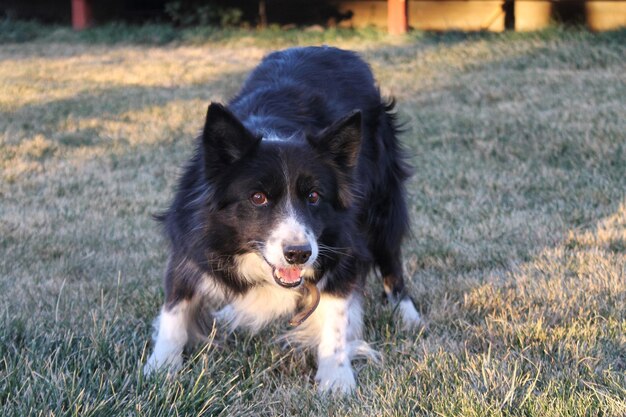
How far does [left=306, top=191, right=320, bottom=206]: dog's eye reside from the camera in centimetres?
323

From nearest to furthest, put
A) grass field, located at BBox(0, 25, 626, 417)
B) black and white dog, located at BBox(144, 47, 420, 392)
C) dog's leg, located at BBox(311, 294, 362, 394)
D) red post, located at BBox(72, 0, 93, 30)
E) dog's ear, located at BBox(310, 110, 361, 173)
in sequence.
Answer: grass field, located at BBox(0, 25, 626, 417)
black and white dog, located at BBox(144, 47, 420, 392)
dog's ear, located at BBox(310, 110, 361, 173)
dog's leg, located at BBox(311, 294, 362, 394)
red post, located at BBox(72, 0, 93, 30)

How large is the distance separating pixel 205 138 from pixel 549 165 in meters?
5.01

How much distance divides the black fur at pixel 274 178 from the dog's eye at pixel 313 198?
26 mm

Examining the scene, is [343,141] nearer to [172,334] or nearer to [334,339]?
[334,339]

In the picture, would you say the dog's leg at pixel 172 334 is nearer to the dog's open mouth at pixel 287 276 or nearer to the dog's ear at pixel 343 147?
the dog's open mouth at pixel 287 276

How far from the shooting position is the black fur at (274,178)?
3.20 meters

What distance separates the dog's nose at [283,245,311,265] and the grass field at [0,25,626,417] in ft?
1.72

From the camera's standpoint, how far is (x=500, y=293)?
4.26m

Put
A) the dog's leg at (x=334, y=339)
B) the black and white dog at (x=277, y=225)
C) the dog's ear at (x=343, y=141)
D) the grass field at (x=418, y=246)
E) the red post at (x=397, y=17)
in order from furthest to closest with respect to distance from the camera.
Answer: the red post at (x=397, y=17) → the dog's leg at (x=334, y=339) → the dog's ear at (x=343, y=141) → the black and white dog at (x=277, y=225) → the grass field at (x=418, y=246)

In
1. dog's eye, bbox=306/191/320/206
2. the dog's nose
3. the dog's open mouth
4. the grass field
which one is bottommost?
the grass field

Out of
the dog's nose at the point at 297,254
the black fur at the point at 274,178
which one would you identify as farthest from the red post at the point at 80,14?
the dog's nose at the point at 297,254

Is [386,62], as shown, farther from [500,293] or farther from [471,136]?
[500,293]

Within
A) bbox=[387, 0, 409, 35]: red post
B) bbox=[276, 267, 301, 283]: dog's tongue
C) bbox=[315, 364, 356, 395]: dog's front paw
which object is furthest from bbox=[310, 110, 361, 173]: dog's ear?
bbox=[387, 0, 409, 35]: red post

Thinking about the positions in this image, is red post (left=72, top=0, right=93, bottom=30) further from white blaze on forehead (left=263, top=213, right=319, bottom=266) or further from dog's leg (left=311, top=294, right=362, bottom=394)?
white blaze on forehead (left=263, top=213, right=319, bottom=266)
